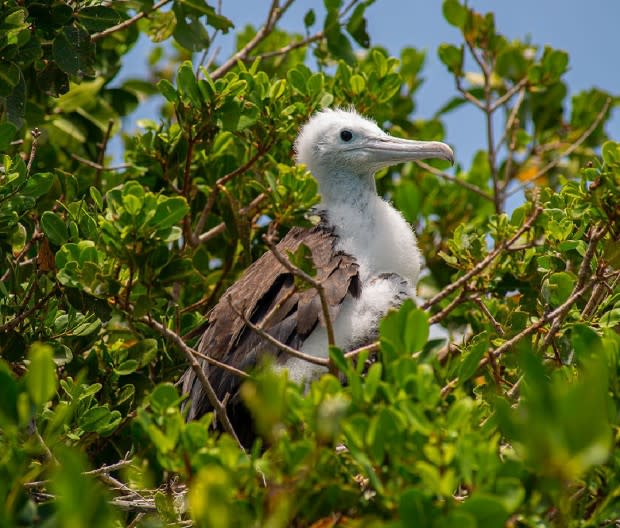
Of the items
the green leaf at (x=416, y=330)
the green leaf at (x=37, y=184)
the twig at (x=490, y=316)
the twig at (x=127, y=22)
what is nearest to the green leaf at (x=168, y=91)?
the twig at (x=127, y=22)

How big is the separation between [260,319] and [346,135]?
3.47 feet

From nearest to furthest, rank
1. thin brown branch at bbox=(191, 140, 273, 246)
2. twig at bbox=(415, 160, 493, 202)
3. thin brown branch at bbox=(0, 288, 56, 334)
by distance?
thin brown branch at bbox=(0, 288, 56, 334)
thin brown branch at bbox=(191, 140, 273, 246)
twig at bbox=(415, 160, 493, 202)

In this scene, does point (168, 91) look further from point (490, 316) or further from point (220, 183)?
point (490, 316)

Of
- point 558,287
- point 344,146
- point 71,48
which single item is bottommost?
point 558,287

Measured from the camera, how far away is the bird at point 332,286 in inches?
120

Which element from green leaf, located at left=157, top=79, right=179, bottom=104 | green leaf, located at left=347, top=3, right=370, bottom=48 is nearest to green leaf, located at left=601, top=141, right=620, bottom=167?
green leaf, located at left=157, top=79, right=179, bottom=104

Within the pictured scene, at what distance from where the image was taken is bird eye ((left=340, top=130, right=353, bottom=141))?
379cm

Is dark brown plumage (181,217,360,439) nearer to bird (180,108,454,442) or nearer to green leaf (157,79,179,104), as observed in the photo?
bird (180,108,454,442)

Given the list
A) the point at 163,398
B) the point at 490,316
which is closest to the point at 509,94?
the point at 490,316

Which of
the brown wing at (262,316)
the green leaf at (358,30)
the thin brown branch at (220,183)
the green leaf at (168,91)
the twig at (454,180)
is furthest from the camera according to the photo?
the twig at (454,180)

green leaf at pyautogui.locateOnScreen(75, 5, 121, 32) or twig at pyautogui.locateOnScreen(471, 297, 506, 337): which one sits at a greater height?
green leaf at pyautogui.locateOnScreen(75, 5, 121, 32)

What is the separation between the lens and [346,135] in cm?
380

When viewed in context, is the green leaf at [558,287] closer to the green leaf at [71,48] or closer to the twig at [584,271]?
the twig at [584,271]

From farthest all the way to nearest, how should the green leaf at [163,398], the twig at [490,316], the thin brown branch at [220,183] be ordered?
the thin brown branch at [220,183] → the twig at [490,316] → the green leaf at [163,398]
